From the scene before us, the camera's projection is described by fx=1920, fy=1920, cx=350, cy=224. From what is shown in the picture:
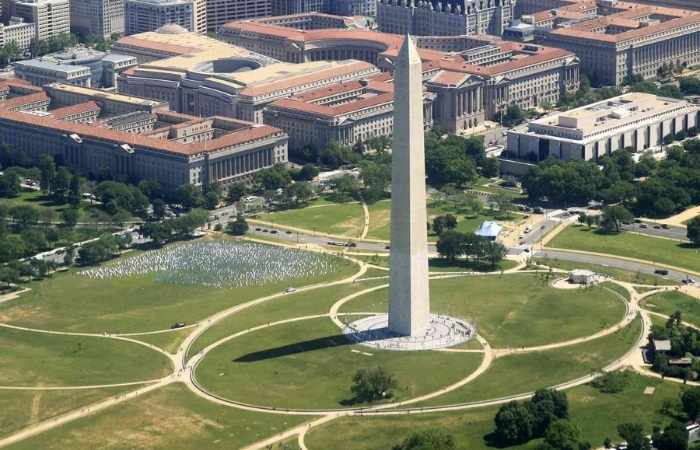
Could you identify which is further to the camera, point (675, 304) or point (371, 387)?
point (675, 304)

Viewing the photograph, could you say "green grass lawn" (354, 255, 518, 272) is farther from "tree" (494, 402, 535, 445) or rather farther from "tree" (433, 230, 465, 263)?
"tree" (494, 402, 535, 445)

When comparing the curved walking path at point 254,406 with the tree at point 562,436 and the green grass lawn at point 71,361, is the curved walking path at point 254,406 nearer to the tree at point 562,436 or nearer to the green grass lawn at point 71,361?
the green grass lawn at point 71,361

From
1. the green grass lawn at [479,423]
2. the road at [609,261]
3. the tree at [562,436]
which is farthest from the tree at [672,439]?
the road at [609,261]

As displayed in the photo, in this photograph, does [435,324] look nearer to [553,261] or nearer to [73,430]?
[553,261]

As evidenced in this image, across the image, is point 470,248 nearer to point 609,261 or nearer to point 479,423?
point 609,261

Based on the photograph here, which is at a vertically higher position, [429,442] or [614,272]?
[429,442]

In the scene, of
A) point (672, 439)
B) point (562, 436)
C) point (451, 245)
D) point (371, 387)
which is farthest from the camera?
point (451, 245)

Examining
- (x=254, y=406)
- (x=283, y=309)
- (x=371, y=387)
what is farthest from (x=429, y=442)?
(x=283, y=309)
